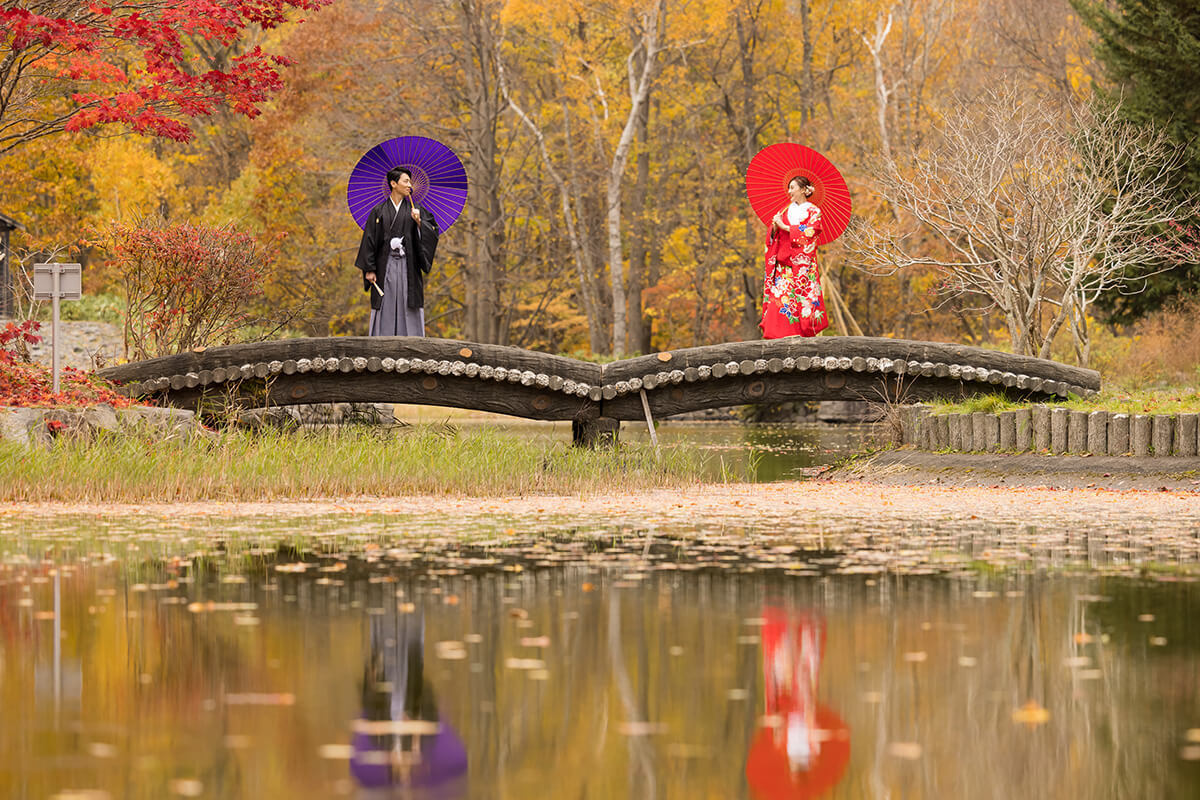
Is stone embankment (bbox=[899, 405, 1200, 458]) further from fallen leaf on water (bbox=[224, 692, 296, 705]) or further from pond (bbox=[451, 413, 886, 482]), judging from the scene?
fallen leaf on water (bbox=[224, 692, 296, 705])

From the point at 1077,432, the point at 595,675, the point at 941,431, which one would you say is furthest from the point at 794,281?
the point at 595,675

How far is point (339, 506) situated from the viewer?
955 cm

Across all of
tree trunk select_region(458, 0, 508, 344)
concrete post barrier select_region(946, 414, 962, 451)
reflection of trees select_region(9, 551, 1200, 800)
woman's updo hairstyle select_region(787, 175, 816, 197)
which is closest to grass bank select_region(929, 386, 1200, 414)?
concrete post barrier select_region(946, 414, 962, 451)

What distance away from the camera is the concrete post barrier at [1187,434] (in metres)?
11.6

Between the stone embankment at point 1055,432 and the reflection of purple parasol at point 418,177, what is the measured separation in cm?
510

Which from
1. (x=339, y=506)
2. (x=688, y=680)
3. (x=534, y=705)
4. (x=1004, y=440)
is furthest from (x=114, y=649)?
(x=1004, y=440)

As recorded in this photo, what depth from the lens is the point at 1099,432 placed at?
480 inches

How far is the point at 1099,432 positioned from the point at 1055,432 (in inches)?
19.5

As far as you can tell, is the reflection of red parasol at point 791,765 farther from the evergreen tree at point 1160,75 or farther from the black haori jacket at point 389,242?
the evergreen tree at point 1160,75

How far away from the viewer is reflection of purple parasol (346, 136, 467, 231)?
14.6 metres

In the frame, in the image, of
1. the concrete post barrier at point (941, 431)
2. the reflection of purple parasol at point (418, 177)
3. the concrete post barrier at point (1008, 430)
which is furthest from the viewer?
the reflection of purple parasol at point (418, 177)

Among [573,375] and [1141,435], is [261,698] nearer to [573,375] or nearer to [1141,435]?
[1141,435]

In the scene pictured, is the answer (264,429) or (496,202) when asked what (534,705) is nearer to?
(264,429)

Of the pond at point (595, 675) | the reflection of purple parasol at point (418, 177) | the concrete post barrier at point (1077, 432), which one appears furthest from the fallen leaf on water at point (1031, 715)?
the reflection of purple parasol at point (418, 177)
